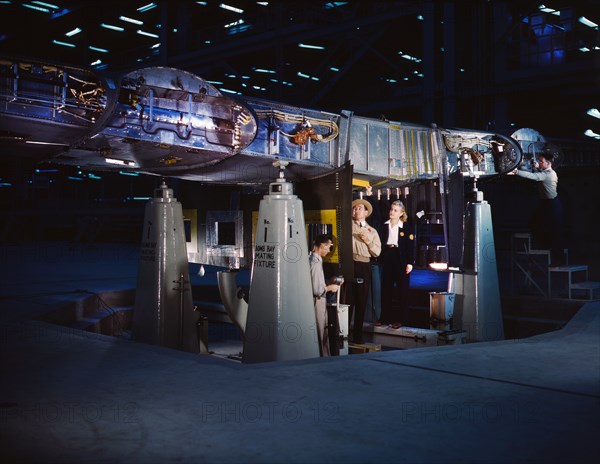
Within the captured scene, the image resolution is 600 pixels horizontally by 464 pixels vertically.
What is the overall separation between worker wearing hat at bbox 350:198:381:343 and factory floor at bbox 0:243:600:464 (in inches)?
101

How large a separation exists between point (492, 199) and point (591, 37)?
26.3ft

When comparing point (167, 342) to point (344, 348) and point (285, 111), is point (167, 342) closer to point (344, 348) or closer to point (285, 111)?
point (344, 348)

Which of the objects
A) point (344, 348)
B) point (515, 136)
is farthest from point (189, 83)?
point (515, 136)

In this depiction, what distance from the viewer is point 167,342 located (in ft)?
25.8

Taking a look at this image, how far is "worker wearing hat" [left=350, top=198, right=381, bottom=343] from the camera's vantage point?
841 cm

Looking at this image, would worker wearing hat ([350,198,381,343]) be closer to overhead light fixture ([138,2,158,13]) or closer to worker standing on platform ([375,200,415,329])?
worker standing on platform ([375,200,415,329])

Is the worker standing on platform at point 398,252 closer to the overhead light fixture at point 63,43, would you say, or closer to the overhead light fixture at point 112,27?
the overhead light fixture at point 112,27

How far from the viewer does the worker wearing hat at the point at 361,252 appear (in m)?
8.41

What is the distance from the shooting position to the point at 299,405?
393cm

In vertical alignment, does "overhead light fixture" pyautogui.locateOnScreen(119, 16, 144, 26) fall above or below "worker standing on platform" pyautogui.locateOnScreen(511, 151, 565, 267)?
above

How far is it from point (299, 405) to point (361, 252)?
4.82 meters

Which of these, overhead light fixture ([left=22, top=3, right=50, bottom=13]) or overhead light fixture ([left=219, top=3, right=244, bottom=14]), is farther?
overhead light fixture ([left=219, top=3, right=244, bottom=14])

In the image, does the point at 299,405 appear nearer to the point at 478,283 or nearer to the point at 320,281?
the point at 320,281

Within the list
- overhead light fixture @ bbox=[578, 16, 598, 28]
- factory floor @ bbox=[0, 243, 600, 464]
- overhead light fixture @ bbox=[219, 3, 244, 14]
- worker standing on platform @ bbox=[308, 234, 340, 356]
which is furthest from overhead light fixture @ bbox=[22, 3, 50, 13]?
worker standing on platform @ bbox=[308, 234, 340, 356]
